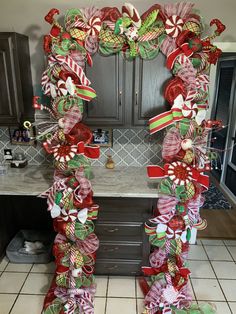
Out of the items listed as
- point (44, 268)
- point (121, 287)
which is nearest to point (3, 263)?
point (44, 268)

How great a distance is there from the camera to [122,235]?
2344 millimetres

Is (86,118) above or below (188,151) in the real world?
above

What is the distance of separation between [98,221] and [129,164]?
695 mm

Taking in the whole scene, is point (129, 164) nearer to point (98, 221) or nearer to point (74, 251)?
point (98, 221)

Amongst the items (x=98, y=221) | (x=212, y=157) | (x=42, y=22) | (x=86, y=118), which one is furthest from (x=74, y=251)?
(x=42, y=22)

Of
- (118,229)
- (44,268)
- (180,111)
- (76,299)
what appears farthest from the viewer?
(44,268)

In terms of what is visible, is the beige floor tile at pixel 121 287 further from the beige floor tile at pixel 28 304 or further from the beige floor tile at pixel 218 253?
the beige floor tile at pixel 218 253

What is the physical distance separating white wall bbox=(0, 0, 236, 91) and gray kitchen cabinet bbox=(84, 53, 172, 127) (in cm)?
58

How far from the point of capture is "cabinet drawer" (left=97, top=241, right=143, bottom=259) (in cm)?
236

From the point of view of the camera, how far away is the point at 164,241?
204 centimetres

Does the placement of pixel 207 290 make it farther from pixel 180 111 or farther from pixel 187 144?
pixel 180 111

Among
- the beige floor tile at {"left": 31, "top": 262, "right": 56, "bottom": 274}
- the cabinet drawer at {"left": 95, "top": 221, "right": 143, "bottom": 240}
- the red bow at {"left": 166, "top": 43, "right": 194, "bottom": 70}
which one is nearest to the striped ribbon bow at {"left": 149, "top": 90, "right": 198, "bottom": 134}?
the red bow at {"left": 166, "top": 43, "right": 194, "bottom": 70}

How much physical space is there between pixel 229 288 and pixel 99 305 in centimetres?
113

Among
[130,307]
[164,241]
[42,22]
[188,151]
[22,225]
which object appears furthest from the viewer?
[22,225]
